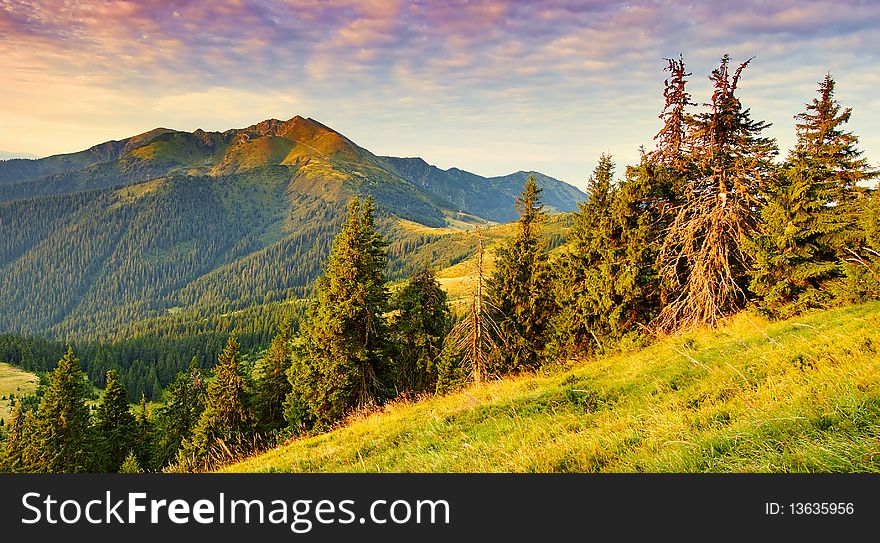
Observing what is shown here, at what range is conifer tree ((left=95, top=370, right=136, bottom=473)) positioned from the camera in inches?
1860

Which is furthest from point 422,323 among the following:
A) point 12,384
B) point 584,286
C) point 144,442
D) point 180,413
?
point 12,384

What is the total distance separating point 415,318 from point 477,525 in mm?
31036

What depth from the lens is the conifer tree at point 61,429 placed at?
1517 inches

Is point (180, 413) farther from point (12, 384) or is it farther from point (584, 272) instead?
point (12, 384)

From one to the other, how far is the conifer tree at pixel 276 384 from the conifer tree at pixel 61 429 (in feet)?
51.6

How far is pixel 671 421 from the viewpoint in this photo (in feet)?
25.5

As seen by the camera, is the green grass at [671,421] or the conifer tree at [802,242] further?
the conifer tree at [802,242]

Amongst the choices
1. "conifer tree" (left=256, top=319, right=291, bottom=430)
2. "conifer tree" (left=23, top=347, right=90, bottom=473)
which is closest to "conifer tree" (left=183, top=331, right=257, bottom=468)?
"conifer tree" (left=256, top=319, right=291, bottom=430)

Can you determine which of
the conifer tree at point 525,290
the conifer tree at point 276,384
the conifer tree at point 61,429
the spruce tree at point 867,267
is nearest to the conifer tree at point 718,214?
the spruce tree at point 867,267

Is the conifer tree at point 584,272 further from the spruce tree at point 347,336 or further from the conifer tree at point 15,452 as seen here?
the conifer tree at point 15,452

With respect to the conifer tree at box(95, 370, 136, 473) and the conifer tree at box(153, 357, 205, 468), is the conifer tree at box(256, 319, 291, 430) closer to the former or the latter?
the conifer tree at box(153, 357, 205, 468)

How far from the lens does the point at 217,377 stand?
4128cm

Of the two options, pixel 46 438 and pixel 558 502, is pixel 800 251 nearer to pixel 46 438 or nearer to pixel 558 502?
pixel 558 502

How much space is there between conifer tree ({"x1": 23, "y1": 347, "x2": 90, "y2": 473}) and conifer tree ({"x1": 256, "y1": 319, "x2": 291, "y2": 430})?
15.7 metres
